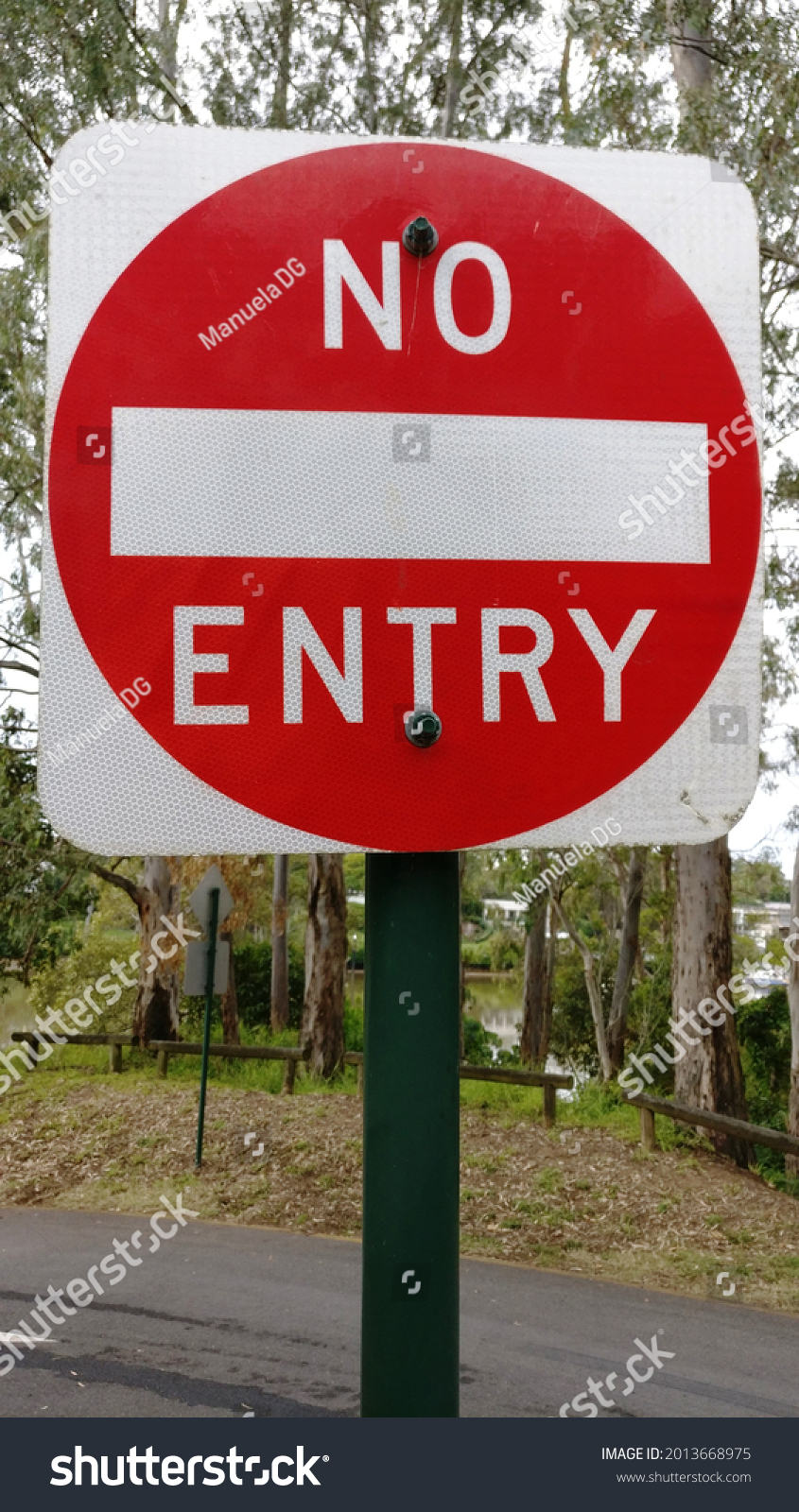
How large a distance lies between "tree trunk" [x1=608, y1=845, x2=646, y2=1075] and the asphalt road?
16.0 m

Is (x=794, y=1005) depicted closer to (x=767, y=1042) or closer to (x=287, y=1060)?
(x=287, y=1060)

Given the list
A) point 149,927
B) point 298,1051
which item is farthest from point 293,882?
point 298,1051

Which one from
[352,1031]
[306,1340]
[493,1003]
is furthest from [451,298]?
[493,1003]

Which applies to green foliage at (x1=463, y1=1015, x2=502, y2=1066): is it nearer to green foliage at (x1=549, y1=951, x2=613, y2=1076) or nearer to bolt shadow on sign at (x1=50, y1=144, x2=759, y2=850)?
green foliage at (x1=549, y1=951, x2=613, y2=1076)

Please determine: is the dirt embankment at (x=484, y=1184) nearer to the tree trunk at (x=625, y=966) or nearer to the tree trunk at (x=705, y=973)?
the tree trunk at (x=705, y=973)

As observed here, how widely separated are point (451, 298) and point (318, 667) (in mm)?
372

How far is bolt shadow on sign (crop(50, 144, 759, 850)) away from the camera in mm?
1017

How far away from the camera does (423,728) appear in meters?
1.01

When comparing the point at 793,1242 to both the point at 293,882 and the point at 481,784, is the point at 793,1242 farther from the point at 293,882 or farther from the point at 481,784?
the point at 293,882

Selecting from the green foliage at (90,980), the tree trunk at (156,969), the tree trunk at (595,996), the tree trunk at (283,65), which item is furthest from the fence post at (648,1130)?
the green foliage at (90,980)

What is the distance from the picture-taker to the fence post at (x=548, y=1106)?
405 inches

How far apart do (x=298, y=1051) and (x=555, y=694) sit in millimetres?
11401

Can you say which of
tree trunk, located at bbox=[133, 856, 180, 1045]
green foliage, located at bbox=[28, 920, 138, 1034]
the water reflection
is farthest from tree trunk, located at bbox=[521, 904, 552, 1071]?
the water reflection

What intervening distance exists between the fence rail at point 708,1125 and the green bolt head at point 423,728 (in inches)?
320
